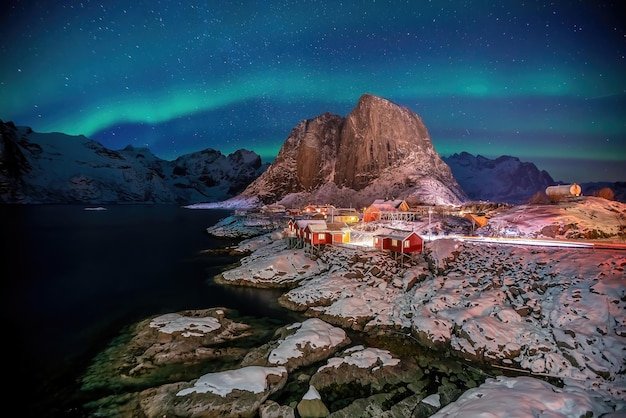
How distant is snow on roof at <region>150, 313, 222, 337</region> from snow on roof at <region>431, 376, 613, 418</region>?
17.2 metres

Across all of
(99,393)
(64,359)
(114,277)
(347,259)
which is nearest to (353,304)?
(347,259)

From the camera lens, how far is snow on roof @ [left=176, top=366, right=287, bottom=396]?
52.6 feet

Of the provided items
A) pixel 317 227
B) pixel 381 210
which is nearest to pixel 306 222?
pixel 317 227

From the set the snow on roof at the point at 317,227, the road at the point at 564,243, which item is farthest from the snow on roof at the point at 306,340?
the road at the point at 564,243

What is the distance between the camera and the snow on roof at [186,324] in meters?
23.7

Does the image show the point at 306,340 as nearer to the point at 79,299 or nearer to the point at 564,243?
the point at 79,299

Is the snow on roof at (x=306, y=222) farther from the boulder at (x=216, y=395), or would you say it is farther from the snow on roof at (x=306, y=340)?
the boulder at (x=216, y=395)

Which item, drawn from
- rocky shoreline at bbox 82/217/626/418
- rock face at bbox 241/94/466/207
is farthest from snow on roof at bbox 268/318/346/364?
rock face at bbox 241/94/466/207

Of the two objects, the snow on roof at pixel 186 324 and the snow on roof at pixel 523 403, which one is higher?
the snow on roof at pixel 523 403

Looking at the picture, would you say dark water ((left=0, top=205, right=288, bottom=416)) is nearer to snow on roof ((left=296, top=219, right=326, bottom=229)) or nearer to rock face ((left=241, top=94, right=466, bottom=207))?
snow on roof ((left=296, top=219, right=326, bottom=229))

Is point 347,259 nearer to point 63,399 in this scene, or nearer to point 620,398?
point 620,398

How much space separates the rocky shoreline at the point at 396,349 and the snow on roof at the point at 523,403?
14cm

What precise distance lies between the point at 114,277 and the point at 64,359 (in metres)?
25.1

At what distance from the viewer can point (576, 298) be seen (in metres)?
23.7
